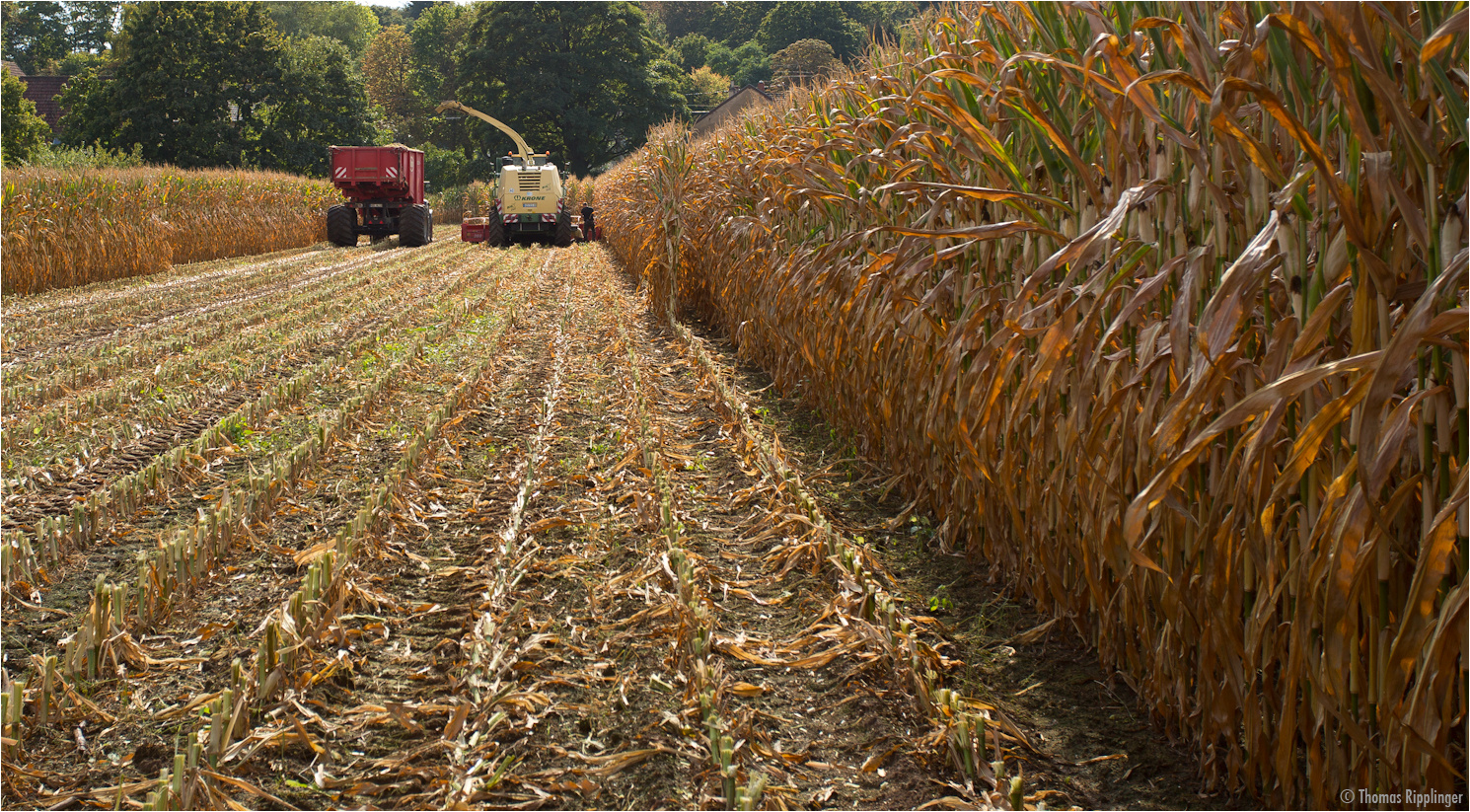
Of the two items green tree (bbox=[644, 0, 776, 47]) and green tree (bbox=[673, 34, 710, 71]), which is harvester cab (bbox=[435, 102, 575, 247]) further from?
green tree (bbox=[673, 34, 710, 71])

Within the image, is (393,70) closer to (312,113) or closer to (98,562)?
(312,113)

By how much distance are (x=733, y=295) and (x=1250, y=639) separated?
21.4 feet

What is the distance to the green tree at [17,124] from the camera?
1134 inches

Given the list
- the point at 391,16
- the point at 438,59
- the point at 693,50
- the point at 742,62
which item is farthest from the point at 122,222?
the point at 391,16

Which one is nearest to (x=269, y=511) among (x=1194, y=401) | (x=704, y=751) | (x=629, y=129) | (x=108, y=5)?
(x=704, y=751)

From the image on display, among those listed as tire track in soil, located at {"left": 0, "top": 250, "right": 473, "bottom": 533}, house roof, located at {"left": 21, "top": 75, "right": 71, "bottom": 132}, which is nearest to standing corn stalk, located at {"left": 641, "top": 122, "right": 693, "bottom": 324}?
tire track in soil, located at {"left": 0, "top": 250, "right": 473, "bottom": 533}

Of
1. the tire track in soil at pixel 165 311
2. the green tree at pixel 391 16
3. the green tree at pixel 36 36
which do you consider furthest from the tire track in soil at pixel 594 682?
the green tree at pixel 391 16

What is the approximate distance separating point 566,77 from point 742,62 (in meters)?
27.5

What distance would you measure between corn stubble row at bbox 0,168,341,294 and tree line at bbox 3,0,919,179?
1016 cm

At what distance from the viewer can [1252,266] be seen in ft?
5.37

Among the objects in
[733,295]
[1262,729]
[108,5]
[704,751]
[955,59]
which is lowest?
[704,751]

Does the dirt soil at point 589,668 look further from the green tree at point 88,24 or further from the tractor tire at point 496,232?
the green tree at point 88,24

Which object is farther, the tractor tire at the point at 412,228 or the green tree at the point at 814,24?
the green tree at the point at 814,24

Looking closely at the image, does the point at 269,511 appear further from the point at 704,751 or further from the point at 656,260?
the point at 656,260
